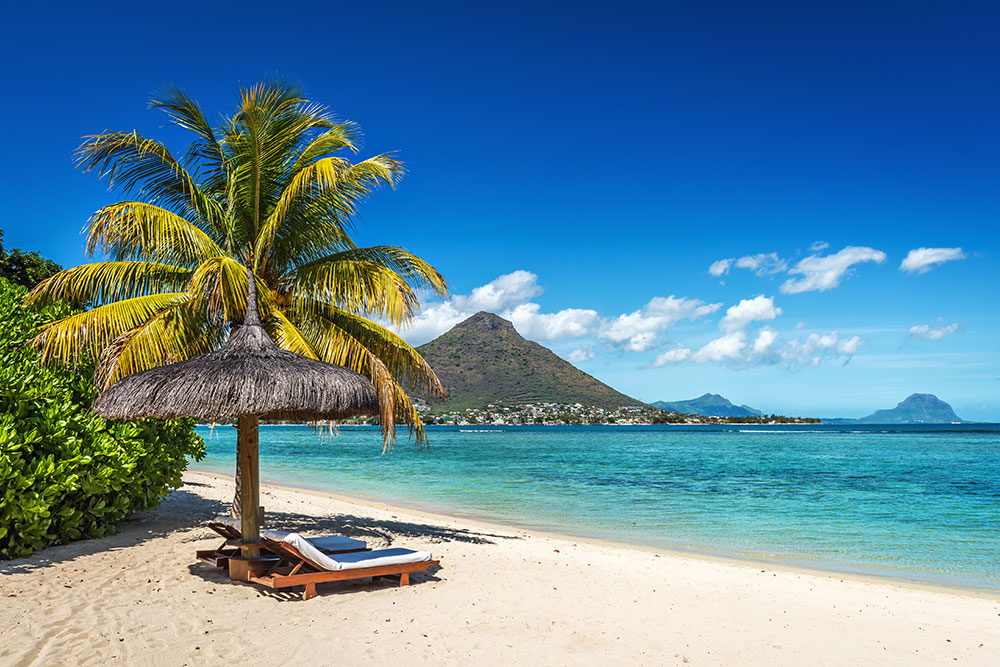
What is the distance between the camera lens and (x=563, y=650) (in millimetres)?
5414

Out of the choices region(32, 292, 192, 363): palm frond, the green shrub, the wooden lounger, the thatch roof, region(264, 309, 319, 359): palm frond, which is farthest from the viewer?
region(264, 309, 319, 359): palm frond

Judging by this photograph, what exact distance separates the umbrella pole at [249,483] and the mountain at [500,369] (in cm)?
10708

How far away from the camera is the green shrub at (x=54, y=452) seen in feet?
22.7

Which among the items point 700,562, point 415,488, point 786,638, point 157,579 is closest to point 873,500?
point 700,562

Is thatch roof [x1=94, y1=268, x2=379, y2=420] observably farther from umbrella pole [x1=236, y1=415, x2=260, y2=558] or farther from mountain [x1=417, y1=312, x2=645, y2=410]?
mountain [x1=417, y1=312, x2=645, y2=410]

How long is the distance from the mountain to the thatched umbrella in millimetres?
108143

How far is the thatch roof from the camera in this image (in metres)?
6.44

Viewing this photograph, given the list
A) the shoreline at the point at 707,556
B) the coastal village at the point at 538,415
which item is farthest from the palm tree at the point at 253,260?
the coastal village at the point at 538,415

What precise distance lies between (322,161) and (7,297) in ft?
14.3

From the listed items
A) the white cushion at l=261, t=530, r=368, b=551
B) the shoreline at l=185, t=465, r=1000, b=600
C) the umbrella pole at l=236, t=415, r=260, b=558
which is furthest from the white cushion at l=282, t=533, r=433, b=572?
the shoreline at l=185, t=465, r=1000, b=600

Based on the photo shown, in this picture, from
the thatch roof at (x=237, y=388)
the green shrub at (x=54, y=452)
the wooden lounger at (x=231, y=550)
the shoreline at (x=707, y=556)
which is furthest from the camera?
the shoreline at (x=707, y=556)

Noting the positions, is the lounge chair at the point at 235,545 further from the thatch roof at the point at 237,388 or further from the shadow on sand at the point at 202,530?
the thatch roof at the point at 237,388

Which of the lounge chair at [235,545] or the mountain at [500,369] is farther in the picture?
the mountain at [500,369]

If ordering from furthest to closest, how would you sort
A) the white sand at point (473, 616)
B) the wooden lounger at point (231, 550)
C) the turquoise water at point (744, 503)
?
the turquoise water at point (744, 503)
the wooden lounger at point (231, 550)
the white sand at point (473, 616)
